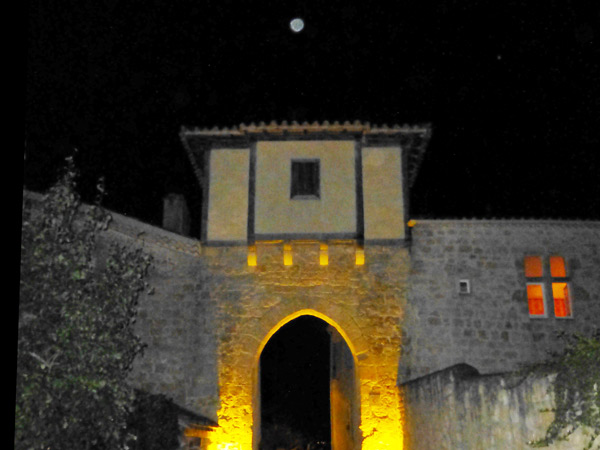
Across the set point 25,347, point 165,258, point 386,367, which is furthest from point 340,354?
point 25,347

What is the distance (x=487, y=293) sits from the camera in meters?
13.4

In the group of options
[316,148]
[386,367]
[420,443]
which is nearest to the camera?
[420,443]

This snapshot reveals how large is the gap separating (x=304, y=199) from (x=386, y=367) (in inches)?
160

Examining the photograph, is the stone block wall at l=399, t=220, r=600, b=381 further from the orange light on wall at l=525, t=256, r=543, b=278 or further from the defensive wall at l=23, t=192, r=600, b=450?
the orange light on wall at l=525, t=256, r=543, b=278

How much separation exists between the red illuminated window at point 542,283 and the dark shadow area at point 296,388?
14712 mm

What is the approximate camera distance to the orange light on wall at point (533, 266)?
13.6 metres

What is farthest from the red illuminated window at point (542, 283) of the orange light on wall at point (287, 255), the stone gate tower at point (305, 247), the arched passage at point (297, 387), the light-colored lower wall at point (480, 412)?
the arched passage at point (297, 387)

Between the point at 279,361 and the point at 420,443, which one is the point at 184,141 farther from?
the point at 279,361

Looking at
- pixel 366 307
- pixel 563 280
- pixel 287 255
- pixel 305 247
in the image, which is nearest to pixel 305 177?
pixel 305 247

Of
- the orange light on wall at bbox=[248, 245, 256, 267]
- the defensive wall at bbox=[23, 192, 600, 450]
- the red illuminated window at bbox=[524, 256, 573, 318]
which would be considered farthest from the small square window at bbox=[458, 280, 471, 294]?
the orange light on wall at bbox=[248, 245, 256, 267]

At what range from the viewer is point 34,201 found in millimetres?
11305

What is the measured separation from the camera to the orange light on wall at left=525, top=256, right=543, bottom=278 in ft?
44.5

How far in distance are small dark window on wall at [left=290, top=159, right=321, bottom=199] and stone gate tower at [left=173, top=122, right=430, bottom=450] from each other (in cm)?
2

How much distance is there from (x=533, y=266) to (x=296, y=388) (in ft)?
58.1
